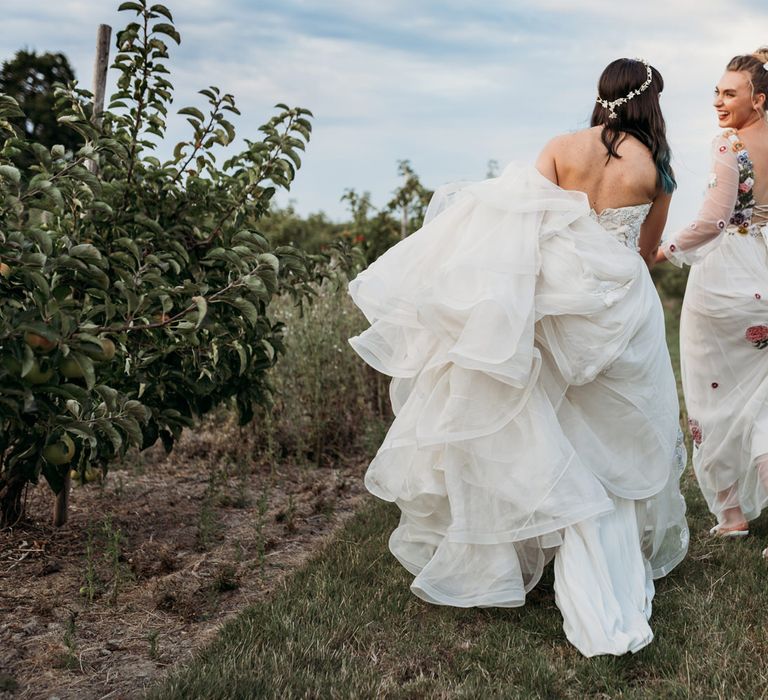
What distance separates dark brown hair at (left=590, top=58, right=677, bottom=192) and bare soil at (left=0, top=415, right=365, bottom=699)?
2213 millimetres

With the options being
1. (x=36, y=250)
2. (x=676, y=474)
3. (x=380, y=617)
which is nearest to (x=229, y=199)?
(x=36, y=250)

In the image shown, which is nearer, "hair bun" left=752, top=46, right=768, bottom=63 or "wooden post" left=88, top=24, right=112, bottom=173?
"hair bun" left=752, top=46, right=768, bottom=63

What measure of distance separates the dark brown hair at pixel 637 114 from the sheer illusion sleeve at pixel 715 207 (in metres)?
0.51

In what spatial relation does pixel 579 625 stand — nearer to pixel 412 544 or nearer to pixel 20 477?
pixel 412 544

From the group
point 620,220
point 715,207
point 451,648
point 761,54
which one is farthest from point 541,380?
point 761,54

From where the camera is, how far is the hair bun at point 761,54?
Answer: 13.6 feet

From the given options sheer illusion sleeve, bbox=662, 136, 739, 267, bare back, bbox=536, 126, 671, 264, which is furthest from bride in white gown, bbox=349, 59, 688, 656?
sheer illusion sleeve, bbox=662, 136, 739, 267

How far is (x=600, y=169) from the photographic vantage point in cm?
356

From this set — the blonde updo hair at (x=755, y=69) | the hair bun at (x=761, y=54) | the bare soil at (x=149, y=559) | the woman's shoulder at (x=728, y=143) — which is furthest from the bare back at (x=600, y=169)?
the bare soil at (x=149, y=559)

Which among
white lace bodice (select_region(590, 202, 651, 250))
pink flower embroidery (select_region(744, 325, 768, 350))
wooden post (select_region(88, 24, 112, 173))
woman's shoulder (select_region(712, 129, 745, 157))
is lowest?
pink flower embroidery (select_region(744, 325, 768, 350))

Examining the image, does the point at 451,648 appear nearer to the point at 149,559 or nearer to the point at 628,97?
the point at 149,559

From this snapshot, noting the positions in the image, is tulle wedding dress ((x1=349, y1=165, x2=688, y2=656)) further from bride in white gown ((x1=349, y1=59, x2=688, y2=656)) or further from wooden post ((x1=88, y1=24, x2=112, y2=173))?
wooden post ((x1=88, y1=24, x2=112, y2=173))

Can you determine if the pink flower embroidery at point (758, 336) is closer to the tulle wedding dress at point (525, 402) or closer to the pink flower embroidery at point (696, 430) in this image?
the pink flower embroidery at point (696, 430)

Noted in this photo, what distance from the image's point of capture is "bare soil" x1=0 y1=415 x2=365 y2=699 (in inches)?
121
